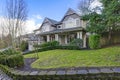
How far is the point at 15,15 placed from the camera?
2102cm

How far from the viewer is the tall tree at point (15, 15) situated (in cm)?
2030

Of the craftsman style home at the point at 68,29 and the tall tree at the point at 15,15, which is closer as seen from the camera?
the craftsman style home at the point at 68,29

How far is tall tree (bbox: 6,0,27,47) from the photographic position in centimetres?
2030

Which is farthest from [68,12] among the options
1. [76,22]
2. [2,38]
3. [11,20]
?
[2,38]

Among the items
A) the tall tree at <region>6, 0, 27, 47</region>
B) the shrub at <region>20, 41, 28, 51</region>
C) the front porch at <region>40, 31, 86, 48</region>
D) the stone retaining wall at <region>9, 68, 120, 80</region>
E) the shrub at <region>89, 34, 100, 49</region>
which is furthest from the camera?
the shrub at <region>20, 41, 28, 51</region>

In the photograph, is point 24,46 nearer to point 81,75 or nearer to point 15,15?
point 15,15

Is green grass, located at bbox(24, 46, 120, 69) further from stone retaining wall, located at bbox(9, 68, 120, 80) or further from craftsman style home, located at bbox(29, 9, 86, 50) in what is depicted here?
craftsman style home, located at bbox(29, 9, 86, 50)

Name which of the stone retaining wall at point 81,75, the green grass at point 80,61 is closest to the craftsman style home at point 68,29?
the green grass at point 80,61

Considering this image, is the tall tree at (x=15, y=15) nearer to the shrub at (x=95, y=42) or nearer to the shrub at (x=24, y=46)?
the shrub at (x=24, y=46)

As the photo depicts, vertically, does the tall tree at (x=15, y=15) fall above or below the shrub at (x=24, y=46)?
above

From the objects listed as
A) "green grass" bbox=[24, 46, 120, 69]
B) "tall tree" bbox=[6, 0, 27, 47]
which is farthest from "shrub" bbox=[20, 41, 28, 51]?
"green grass" bbox=[24, 46, 120, 69]

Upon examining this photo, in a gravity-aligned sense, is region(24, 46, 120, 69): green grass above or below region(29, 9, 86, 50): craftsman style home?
below

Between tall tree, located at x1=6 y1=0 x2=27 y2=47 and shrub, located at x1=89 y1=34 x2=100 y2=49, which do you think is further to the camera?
tall tree, located at x1=6 y1=0 x2=27 y2=47

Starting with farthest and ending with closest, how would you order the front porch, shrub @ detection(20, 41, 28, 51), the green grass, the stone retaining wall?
shrub @ detection(20, 41, 28, 51)
the front porch
the green grass
the stone retaining wall
